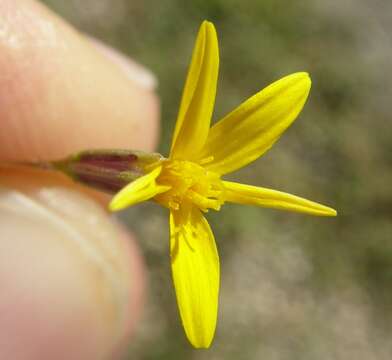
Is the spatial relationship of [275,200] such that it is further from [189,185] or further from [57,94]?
[57,94]

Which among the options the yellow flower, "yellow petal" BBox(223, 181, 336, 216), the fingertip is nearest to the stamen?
the yellow flower

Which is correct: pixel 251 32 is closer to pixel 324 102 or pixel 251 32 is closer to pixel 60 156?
pixel 324 102

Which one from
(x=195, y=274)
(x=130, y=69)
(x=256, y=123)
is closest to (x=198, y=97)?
(x=256, y=123)

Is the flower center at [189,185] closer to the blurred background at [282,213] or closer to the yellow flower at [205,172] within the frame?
the yellow flower at [205,172]

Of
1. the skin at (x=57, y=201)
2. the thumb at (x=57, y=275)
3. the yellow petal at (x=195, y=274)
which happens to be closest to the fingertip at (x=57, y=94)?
the skin at (x=57, y=201)

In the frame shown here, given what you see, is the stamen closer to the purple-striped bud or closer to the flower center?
the flower center

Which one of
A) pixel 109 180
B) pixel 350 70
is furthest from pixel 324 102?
pixel 109 180
